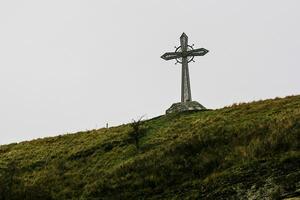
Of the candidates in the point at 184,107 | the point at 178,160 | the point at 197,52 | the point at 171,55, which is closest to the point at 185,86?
the point at 184,107

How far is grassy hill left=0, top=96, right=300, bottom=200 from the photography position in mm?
17688

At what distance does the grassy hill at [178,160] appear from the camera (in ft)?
58.0

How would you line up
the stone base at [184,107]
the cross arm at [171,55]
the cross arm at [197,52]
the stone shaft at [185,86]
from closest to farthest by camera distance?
the stone base at [184,107], the stone shaft at [185,86], the cross arm at [197,52], the cross arm at [171,55]

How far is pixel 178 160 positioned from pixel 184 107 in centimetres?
1194

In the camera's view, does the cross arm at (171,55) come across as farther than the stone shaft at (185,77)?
Yes

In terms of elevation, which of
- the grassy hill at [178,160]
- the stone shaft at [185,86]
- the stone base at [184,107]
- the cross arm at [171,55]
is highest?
the cross arm at [171,55]

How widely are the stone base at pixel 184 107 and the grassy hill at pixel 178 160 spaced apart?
41.4 inches

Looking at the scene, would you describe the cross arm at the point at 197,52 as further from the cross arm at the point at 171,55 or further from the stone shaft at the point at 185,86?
the stone shaft at the point at 185,86

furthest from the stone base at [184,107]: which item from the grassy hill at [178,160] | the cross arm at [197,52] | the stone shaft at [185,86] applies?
the cross arm at [197,52]

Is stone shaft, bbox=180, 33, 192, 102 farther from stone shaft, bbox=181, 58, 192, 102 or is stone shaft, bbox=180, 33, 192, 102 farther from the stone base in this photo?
the stone base

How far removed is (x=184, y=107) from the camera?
34719mm

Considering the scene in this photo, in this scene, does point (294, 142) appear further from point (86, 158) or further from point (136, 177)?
point (86, 158)

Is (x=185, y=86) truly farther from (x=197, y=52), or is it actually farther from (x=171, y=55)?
(x=171, y=55)

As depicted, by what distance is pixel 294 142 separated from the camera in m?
19.8
